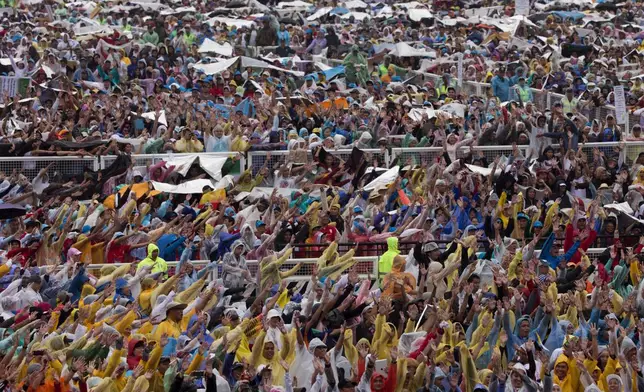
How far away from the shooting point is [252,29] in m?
46.0

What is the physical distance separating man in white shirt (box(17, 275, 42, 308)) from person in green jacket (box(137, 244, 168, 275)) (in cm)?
148

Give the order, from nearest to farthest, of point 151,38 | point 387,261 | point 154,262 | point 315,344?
1. point 315,344
2. point 154,262
3. point 387,261
4. point 151,38

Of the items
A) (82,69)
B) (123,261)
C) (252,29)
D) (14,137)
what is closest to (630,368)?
(123,261)

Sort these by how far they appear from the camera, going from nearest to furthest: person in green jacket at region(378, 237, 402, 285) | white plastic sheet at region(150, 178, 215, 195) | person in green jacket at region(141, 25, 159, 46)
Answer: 1. person in green jacket at region(378, 237, 402, 285)
2. white plastic sheet at region(150, 178, 215, 195)
3. person in green jacket at region(141, 25, 159, 46)

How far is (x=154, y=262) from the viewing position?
1000 inches

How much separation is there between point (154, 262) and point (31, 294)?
1.99 metres

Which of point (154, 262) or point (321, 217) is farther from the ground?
point (154, 262)

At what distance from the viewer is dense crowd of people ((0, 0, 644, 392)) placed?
72.0 ft

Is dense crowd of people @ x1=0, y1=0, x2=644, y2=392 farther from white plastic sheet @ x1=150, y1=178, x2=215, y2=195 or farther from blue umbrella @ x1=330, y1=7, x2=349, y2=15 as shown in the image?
blue umbrella @ x1=330, y1=7, x2=349, y2=15

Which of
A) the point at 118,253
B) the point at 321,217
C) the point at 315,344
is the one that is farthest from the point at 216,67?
the point at 315,344

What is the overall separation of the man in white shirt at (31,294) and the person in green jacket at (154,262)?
58.1 inches

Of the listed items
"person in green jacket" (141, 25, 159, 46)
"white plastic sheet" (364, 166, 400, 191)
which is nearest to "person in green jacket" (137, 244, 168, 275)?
"white plastic sheet" (364, 166, 400, 191)

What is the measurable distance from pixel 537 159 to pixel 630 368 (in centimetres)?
959

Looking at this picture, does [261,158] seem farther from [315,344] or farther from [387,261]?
[315,344]
